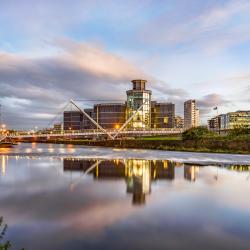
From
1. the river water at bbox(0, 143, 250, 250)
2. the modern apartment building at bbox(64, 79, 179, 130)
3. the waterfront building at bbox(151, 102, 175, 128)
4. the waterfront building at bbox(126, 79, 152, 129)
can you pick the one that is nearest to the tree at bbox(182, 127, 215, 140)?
the river water at bbox(0, 143, 250, 250)

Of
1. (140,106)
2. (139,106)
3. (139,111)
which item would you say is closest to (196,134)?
(140,106)

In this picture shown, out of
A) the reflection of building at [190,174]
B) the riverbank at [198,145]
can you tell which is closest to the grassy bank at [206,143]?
the riverbank at [198,145]

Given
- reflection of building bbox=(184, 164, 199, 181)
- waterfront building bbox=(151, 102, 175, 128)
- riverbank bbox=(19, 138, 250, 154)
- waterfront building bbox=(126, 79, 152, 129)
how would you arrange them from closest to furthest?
reflection of building bbox=(184, 164, 199, 181) → riverbank bbox=(19, 138, 250, 154) → waterfront building bbox=(126, 79, 152, 129) → waterfront building bbox=(151, 102, 175, 128)

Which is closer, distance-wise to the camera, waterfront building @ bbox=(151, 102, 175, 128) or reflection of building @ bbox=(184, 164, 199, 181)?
reflection of building @ bbox=(184, 164, 199, 181)

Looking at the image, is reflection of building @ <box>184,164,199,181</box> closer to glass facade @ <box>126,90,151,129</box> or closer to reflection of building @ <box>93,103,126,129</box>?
glass facade @ <box>126,90,151,129</box>

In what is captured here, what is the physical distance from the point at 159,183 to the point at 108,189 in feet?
11.8

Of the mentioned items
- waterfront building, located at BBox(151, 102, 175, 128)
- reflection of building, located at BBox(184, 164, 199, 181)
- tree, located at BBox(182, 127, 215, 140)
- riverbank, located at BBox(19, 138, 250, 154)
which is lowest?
reflection of building, located at BBox(184, 164, 199, 181)

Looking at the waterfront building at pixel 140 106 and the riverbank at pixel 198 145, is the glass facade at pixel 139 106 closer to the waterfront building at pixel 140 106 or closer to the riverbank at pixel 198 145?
the waterfront building at pixel 140 106

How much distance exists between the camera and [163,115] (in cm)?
17025

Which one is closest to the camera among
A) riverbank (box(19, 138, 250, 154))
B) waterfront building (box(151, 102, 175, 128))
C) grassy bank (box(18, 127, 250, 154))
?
riverbank (box(19, 138, 250, 154))

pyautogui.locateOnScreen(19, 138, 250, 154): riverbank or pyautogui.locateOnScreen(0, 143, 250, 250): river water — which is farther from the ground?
pyautogui.locateOnScreen(19, 138, 250, 154): riverbank

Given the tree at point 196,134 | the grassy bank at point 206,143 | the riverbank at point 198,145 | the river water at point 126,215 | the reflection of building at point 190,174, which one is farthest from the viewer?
the tree at point 196,134

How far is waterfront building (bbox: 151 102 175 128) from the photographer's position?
169 meters

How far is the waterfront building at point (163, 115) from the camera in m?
169
